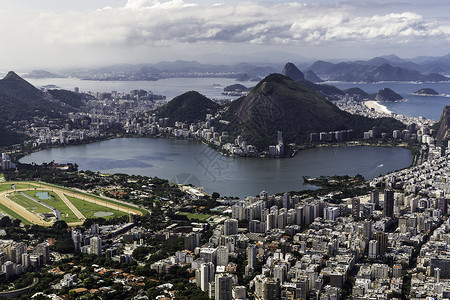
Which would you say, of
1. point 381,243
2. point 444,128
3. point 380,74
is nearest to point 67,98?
point 444,128

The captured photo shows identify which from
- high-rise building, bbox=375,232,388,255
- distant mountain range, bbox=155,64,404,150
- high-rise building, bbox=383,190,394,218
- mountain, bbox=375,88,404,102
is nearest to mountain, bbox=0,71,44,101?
distant mountain range, bbox=155,64,404,150

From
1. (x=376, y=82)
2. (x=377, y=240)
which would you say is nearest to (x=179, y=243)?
(x=377, y=240)

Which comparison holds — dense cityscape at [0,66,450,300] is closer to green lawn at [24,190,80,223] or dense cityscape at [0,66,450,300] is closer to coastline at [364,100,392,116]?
green lawn at [24,190,80,223]

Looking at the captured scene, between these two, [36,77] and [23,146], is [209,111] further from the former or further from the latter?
[36,77]

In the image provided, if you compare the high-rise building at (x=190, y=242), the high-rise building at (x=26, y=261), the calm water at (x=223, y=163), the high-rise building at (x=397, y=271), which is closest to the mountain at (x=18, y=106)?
the calm water at (x=223, y=163)

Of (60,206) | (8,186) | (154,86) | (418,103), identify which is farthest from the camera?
(154,86)

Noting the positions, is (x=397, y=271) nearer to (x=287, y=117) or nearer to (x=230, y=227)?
(x=230, y=227)
